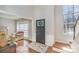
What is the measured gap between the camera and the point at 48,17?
144 centimetres

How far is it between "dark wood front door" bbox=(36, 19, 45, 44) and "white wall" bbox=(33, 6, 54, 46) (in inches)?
1.9

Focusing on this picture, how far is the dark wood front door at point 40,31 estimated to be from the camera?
145 cm

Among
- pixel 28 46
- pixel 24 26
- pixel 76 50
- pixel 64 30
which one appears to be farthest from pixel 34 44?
pixel 76 50

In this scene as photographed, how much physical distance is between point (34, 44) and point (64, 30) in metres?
0.45

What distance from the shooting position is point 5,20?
1404 millimetres

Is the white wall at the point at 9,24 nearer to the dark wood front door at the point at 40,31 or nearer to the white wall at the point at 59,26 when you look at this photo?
the dark wood front door at the point at 40,31

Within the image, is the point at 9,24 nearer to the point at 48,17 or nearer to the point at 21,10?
the point at 21,10

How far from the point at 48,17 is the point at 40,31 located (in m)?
0.22

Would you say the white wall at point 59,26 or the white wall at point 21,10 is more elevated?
the white wall at point 21,10

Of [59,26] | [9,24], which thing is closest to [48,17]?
[59,26]

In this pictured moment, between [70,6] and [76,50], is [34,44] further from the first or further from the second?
[70,6]

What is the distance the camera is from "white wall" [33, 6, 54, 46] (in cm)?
144

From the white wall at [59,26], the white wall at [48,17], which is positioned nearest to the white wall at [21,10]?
the white wall at [48,17]

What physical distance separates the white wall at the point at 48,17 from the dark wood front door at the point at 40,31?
0.16 ft
